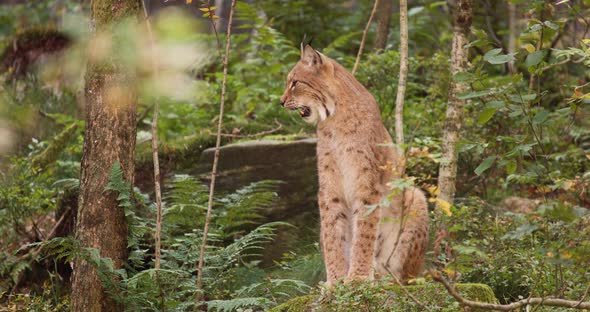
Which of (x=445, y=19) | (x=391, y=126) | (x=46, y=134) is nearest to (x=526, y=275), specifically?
(x=391, y=126)

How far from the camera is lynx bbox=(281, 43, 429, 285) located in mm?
5691

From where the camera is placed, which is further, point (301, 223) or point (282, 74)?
point (282, 74)

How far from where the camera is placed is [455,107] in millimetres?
6805

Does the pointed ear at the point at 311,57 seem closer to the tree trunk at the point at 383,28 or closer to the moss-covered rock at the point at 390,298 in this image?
the moss-covered rock at the point at 390,298

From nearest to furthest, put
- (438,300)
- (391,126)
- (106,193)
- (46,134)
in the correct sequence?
(438,300), (106,193), (391,126), (46,134)

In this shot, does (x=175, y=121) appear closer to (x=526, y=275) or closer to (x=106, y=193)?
(x=106, y=193)

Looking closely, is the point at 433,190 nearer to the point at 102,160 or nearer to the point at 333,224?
the point at 333,224

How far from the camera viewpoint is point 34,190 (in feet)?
25.1

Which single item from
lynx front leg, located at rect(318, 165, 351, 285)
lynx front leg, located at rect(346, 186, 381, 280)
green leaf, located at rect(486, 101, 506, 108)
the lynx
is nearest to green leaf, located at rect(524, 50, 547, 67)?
green leaf, located at rect(486, 101, 506, 108)

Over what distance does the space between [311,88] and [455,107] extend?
1.59m

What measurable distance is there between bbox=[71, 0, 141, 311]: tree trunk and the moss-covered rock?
166cm

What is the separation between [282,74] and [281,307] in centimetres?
638

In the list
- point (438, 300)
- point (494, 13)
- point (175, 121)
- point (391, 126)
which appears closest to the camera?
point (438, 300)

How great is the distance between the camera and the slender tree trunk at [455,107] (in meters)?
6.68
